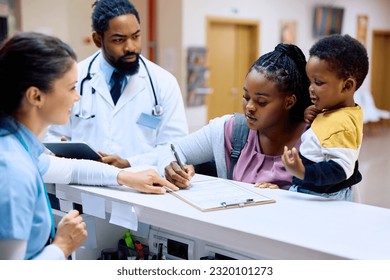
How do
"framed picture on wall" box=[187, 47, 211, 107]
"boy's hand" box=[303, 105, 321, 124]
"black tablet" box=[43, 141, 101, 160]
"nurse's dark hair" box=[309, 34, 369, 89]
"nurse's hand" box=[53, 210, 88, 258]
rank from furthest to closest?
"framed picture on wall" box=[187, 47, 211, 107], "black tablet" box=[43, 141, 101, 160], "boy's hand" box=[303, 105, 321, 124], "nurse's dark hair" box=[309, 34, 369, 89], "nurse's hand" box=[53, 210, 88, 258]

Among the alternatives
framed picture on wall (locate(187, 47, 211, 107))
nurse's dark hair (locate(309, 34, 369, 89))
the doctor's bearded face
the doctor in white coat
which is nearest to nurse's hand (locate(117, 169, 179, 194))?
nurse's dark hair (locate(309, 34, 369, 89))

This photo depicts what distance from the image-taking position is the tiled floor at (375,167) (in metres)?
4.62

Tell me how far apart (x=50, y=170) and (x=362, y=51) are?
1.02 m

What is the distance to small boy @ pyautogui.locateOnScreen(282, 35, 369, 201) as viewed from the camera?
131 cm

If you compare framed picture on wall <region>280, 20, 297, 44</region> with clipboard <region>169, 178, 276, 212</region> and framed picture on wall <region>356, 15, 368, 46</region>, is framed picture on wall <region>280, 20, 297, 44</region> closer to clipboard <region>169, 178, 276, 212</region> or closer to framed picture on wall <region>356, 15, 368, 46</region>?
framed picture on wall <region>356, 15, 368, 46</region>

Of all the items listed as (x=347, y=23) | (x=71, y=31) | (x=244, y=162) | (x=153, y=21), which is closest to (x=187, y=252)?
(x=244, y=162)

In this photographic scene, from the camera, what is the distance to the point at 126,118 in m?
2.27

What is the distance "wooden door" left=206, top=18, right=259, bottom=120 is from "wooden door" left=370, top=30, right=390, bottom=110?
14.1ft

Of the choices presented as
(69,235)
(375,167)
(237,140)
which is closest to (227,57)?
(375,167)

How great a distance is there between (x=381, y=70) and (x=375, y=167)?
5708 mm

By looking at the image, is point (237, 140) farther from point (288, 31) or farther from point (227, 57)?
point (288, 31)

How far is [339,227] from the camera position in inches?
42.1

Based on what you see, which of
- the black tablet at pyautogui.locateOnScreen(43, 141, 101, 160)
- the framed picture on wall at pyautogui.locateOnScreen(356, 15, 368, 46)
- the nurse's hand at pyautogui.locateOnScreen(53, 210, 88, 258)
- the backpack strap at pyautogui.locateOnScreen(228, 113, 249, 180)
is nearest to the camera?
the nurse's hand at pyautogui.locateOnScreen(53, 210, 88, 258)

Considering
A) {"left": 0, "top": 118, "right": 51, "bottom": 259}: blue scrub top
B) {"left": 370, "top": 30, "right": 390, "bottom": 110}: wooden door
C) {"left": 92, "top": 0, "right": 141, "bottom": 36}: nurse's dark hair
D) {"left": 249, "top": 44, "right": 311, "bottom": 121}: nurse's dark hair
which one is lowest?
{"left": 370, "top": 30, "right": 390, "bottom": 110}: wooden door
